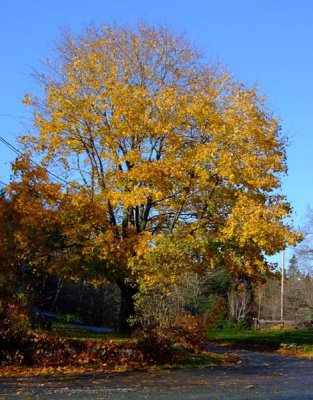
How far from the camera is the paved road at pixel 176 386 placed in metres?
10.6

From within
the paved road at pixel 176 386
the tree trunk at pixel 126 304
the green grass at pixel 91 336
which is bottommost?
the paved road at pixel 176 386

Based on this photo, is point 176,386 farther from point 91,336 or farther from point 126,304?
point 126,304

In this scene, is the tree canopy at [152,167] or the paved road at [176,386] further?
the tree canopy at [152,167]

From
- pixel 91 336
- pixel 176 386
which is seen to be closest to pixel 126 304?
pixel 91 336

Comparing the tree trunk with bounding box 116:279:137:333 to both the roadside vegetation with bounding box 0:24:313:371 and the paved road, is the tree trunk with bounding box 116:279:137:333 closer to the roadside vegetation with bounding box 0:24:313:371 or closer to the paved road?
the roadside vegetation with bounding box 0:24:313:371

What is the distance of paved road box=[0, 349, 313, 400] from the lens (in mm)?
10609

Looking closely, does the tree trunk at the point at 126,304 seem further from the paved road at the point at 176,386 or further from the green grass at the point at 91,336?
the paved road at the point at 176,386

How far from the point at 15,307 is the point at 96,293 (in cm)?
2790

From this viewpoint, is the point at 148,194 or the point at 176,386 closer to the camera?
the point at 176,386

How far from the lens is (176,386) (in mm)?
12266

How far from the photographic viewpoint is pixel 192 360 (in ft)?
56.3

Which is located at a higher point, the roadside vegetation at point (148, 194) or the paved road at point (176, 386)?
the roadside vegetation at point (148, 194)

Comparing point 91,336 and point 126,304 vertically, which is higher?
point 126,304

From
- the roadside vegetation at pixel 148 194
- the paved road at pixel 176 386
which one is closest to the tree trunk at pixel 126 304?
the roadside vegetation at pixel 148 194
